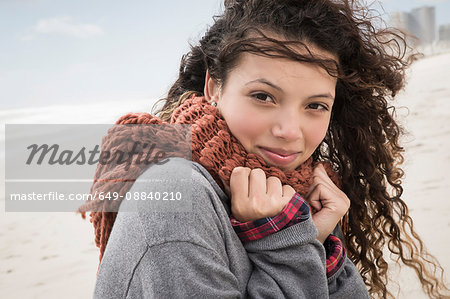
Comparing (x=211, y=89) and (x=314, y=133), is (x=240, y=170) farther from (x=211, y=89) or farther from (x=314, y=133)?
(x=211, y=89)

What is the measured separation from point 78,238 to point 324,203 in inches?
134

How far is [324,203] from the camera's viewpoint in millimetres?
1756

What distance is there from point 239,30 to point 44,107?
21170 mm

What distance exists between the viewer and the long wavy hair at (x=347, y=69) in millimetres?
1564

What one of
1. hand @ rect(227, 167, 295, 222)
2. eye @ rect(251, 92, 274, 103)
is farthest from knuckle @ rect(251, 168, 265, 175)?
eye @ rect(251, 92, 274, 103)

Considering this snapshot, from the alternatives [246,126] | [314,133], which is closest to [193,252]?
[246,126]

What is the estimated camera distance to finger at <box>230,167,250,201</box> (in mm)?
1367

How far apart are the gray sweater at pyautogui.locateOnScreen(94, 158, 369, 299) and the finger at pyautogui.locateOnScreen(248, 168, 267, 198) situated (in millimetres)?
98

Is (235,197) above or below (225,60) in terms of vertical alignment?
below

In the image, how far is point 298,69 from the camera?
1474 millimetres

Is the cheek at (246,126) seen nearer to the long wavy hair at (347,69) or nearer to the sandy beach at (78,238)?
the long wavy hair at (347,69)

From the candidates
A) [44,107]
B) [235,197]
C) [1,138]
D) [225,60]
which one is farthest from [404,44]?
[44,107]

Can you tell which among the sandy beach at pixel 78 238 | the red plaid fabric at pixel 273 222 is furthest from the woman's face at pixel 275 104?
the sandy beach at pixel 78 238

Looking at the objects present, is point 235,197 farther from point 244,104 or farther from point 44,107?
point 44,107
